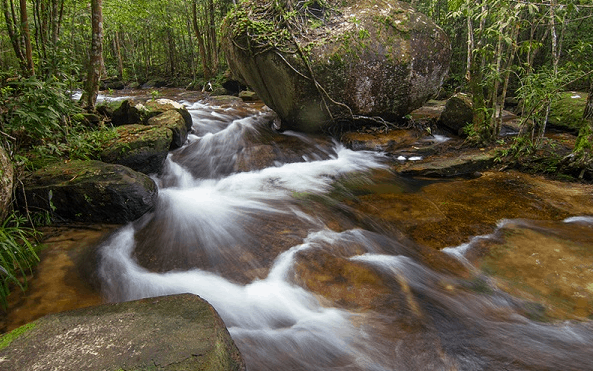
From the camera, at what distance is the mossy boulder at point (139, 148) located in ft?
17.4

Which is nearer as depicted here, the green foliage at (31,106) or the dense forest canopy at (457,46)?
A: the green foliage at (31,106)

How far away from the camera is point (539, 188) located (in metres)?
5.15

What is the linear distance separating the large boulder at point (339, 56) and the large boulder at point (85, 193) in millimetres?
4087

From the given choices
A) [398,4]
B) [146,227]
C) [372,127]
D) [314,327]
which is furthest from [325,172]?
[398,4]

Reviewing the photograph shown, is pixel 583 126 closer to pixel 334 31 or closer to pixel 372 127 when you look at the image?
pixel 372 127

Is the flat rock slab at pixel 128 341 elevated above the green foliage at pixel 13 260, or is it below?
above

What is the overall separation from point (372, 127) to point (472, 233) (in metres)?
4.41

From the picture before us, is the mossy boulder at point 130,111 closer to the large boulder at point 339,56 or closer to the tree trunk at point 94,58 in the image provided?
the tree trunk at point 94,58

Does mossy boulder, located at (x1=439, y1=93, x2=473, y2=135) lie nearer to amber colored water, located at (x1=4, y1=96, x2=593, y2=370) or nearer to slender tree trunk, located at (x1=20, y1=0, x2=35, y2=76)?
amber colored water, located at (x1=4, y1=96, x2=593, y2=370)

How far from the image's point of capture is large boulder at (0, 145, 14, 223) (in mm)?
3338

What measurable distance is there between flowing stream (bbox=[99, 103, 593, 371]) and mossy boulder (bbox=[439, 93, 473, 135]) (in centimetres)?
392

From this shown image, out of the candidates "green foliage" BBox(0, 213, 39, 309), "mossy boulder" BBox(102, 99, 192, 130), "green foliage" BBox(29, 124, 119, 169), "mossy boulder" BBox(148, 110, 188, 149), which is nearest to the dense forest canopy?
"green foliage" BBox(29, 124, 119, 169)

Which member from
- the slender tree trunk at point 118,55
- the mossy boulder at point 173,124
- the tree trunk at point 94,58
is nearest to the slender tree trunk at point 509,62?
the mossy boulder at point 173,124

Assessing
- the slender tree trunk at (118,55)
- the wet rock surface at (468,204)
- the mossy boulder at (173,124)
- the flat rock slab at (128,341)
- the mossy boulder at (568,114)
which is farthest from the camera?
the slender tree trunk at (118,55)
